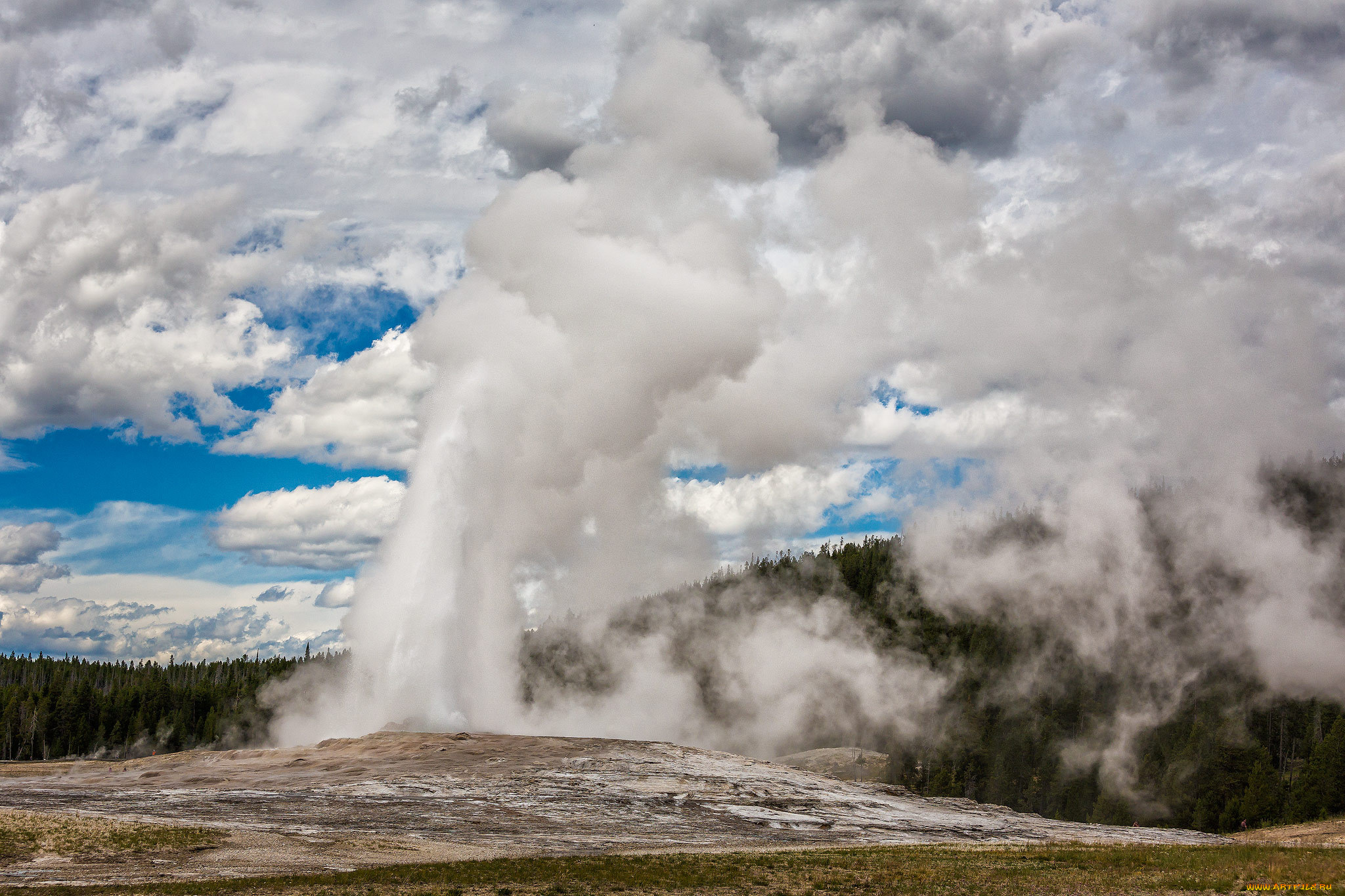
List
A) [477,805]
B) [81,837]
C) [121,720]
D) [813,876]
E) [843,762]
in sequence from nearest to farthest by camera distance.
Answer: [813,876], [81,837], [477,805], [843,762], [121,720]

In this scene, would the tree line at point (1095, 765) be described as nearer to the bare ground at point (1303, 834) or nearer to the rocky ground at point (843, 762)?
the rocky ground at point (843, 762)

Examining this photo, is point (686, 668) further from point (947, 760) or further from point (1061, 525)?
point (1061, 525)

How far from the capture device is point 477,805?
44906 millimetres

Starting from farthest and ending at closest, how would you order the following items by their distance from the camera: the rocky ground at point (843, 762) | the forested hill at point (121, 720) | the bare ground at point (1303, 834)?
the forested hill at point (121, 720) < the rocky ground at point (843, 762) < the bare ground at point (1303, 834)

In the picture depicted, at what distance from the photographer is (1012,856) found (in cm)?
3247

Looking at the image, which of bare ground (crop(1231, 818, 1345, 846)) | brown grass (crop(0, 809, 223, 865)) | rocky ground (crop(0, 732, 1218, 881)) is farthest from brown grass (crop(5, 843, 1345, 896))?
bare ground (crop(1231, 818, 1345, 846))

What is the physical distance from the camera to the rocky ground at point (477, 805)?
32.6 metres

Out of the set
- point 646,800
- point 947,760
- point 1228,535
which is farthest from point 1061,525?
point 646,800

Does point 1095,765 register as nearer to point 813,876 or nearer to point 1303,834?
point 1303,834

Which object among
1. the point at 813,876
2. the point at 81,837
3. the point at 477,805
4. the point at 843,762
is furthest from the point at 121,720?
the point at 813,876

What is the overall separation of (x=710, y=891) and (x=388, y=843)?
14.3 meters

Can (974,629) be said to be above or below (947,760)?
above

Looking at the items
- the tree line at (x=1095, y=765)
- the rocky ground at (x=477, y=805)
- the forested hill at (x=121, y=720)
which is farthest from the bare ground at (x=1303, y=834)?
the forested hill at (x=121, y=720)

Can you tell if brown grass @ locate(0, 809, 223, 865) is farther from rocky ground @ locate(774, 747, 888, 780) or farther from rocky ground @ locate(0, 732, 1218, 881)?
rocky ground @ locate(774, 747, 888, 780)
